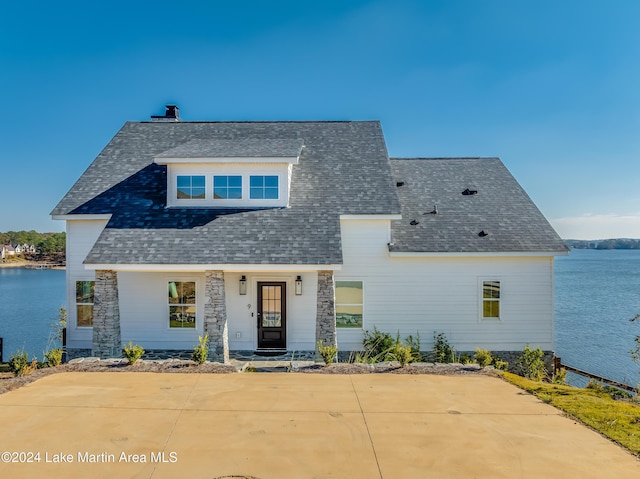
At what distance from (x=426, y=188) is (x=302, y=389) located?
10.0 metres

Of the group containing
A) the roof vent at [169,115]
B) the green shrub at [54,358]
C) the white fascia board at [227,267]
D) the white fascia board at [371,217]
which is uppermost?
the roof vent at [169,115]

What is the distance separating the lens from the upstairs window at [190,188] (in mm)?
13383

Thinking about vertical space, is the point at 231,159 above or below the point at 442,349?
above

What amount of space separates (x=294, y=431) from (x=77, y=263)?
34.8ft

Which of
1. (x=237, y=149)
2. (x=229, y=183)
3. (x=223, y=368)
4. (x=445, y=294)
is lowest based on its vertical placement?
(x=223, y=368)

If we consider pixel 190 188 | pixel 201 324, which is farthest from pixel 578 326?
pixel 190 188

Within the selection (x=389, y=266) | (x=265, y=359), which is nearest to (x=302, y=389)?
(x=265, y=359)

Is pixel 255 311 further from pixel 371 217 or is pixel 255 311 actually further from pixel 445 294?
pixel 445 294

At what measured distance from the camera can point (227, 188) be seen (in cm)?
1338

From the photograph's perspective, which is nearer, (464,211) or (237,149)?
(237,149)

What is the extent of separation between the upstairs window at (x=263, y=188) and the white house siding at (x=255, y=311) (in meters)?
2.64

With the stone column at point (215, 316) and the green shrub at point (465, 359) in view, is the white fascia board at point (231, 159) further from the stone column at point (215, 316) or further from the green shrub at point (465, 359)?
the green shrub at point (465, 359)

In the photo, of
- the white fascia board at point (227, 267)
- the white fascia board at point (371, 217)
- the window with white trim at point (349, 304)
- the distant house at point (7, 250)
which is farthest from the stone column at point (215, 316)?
the distant house at point (7, 250)

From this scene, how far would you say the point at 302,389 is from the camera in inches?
323
